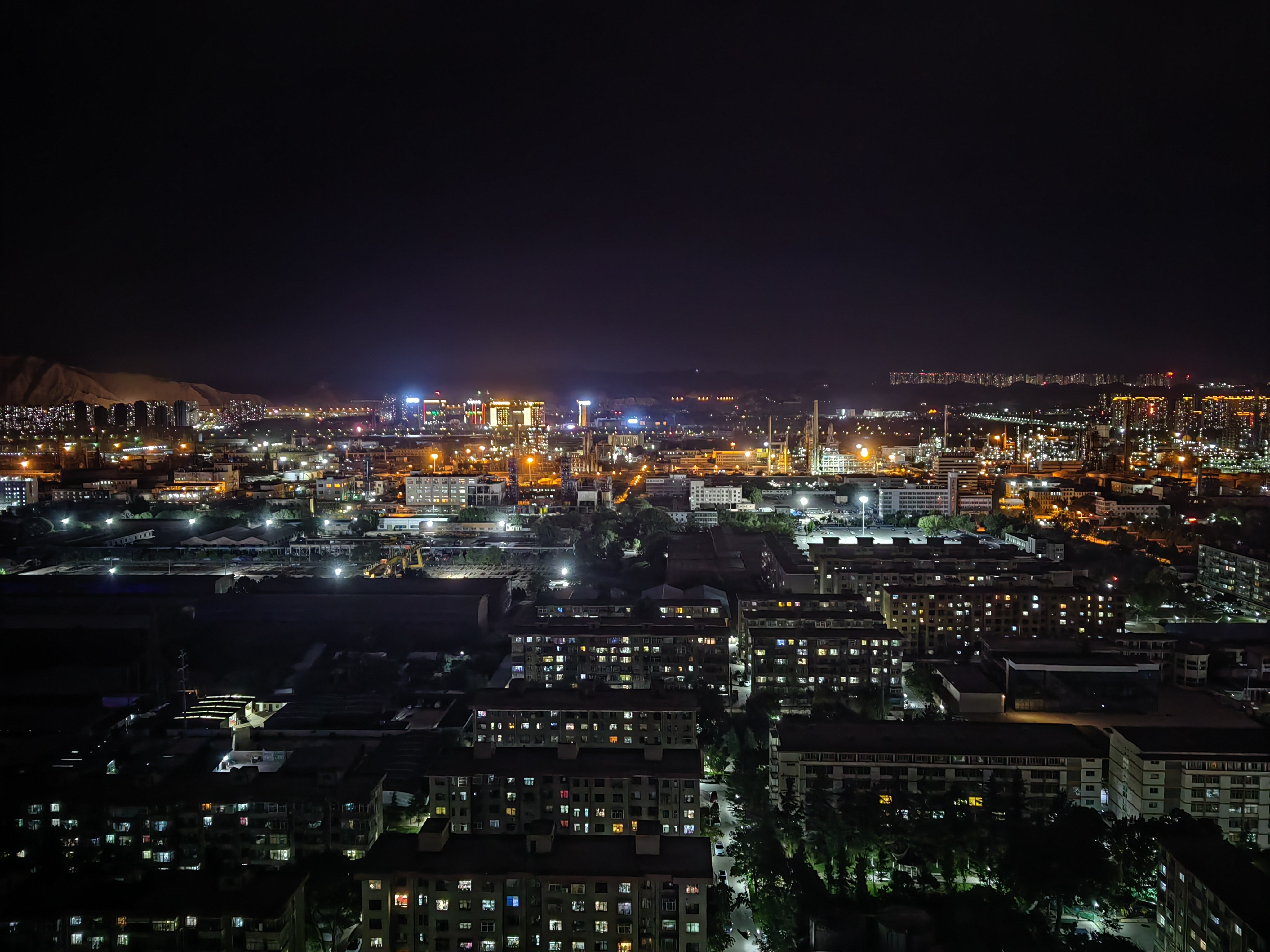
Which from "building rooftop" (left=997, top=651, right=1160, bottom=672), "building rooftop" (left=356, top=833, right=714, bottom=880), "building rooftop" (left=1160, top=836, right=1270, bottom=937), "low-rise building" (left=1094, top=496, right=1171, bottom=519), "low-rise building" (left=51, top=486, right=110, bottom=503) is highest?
"low-rise building" (left=1094, top=496, right=1171, bottom=519)

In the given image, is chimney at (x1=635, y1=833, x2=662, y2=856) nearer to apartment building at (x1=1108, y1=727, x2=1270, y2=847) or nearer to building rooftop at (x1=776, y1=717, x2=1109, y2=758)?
building rooftop at (x1=776, y1=717, x2=1109, y2=758)

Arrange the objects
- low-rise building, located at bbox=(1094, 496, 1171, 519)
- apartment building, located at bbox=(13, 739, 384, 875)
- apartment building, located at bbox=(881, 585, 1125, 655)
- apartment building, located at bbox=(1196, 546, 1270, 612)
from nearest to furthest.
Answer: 1. apartment building, located at bbox=(13, 739, 384, 875)
2. apartment building, located at bbox=(881, 585, 1125, 655)
3. apartment building, located at bbox=(1196, 546, 1270, 612)
4. low-rise building, located at bbox=(1094, 496, 1171, 519)

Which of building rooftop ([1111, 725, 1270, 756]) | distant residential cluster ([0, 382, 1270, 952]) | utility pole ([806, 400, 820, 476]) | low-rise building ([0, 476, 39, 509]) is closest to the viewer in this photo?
distant residential cluster ([0, 382, 1270, 952])

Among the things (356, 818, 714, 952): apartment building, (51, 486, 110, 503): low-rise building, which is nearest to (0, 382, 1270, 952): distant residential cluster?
(356, 818, 714, 952): apartment building

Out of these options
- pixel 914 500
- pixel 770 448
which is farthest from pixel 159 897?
pixel 770 448

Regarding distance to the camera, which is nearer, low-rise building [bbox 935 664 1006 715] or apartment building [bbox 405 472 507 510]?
low-rise building [bbox 935 664 1006 715]

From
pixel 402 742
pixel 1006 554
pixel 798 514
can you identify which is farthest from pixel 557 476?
pixel 402 742

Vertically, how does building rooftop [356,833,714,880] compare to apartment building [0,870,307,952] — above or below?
above
